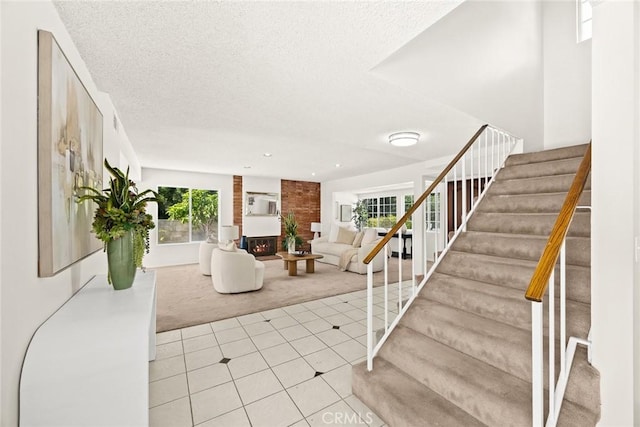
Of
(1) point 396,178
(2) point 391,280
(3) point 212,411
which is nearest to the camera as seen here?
(3) point 212,411

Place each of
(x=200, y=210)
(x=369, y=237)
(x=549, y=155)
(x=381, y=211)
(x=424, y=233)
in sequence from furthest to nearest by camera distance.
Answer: (x=381, y=211) < (x=200, y=210) < (x=369, y=237) < (x=424, y=233) < (x=549, y=155)

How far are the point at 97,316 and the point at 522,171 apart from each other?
4.22 m

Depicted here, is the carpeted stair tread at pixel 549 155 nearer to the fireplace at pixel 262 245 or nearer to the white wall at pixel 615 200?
the white wall at pixel 615 200

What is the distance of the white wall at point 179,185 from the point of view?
6.43 m

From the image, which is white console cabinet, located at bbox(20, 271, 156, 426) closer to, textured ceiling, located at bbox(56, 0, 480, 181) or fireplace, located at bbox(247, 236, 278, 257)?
textured ceiling, located at bbox(56, 0, 480, 181)

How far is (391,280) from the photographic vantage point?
5055mm

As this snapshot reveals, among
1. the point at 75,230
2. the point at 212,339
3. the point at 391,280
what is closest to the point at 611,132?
the point at 75,230

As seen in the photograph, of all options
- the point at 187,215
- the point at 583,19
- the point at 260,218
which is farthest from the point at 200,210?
the point at 583,19

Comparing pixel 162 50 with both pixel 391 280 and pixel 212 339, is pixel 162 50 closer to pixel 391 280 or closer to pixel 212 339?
pixel 212 339

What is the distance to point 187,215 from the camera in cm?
702

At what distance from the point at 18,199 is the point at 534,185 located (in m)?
4.03

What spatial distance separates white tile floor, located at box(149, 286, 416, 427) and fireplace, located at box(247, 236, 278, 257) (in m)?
4.54

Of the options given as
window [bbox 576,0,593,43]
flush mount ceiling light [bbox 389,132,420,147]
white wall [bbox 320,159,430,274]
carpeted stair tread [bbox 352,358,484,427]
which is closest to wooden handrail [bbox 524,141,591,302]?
carpeted stair tread [bbox 352,358,484,427]

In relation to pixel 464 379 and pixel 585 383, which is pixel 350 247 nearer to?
pixel 464 379
